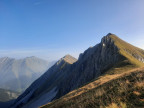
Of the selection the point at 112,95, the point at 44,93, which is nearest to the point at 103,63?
the point at 112,95

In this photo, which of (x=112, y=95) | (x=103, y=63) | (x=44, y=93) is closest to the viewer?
(x=112, y=95)

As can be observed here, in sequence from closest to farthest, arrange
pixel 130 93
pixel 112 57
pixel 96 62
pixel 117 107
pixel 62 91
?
pixel 117 107, pixel 130 93, pixel 112 57, pixel 96 62, pixel 62 91

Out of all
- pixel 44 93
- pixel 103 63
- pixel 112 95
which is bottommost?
pixel 44 93

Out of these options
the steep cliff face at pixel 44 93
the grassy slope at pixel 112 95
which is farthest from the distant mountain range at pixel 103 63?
the steep cliff face at pixel 44 93

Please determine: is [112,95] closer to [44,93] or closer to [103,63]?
[103,63]

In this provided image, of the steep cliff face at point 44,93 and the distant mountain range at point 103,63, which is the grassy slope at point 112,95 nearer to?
the distant mountain range at point 103,63

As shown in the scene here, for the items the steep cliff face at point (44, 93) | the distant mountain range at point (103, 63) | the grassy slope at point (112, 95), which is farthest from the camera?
the steep cliff face at point (44, 93)

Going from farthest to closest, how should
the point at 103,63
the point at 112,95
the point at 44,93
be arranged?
the point at 44,93 → the point at 103,63 → the point at 112,95

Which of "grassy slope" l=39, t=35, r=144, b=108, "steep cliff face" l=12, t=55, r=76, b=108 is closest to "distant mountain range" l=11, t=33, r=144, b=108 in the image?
"grassy slope" l=39, t=35, r=144, b=108

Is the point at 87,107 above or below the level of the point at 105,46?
below

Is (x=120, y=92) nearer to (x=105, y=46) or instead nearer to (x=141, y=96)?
(x=141, y=96)

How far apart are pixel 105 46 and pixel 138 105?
7272 centimetres

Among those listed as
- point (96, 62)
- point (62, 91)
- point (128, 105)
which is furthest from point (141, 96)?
point (62, 91)

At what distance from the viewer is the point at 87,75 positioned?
75.8 meters
